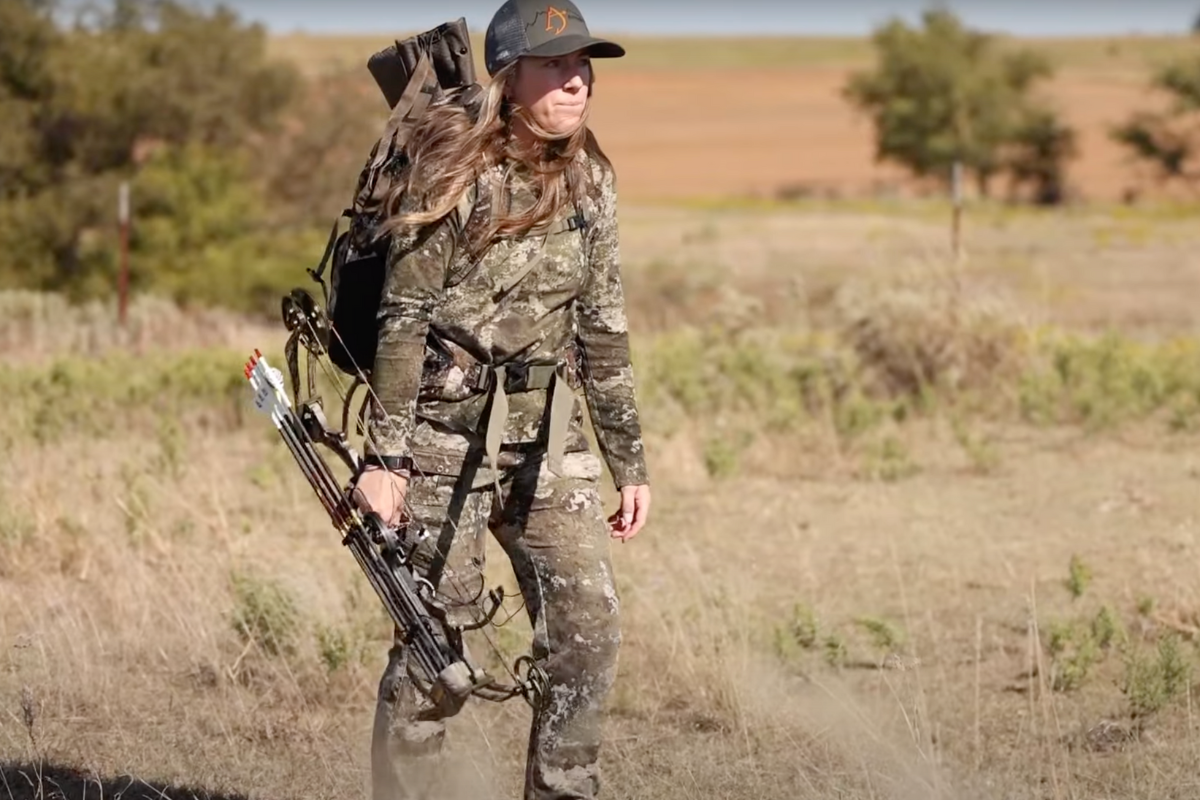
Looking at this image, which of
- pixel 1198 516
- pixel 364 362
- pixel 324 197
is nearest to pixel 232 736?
pixel 364 362

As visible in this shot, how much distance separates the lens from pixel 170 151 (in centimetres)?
1844

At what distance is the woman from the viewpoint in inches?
166

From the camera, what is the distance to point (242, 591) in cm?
683

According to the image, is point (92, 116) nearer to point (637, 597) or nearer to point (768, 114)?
point (637, 597)

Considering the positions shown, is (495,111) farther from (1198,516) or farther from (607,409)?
(1198,516)

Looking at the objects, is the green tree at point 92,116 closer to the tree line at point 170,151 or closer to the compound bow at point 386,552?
the tree line at point 170,151

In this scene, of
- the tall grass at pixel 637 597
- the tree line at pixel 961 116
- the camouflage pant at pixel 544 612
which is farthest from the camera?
the tree line at pixel 961 116

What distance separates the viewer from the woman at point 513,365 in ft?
13.8

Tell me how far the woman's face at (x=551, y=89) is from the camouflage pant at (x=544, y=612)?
737mm

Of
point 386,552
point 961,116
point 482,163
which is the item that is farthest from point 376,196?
point 961,116

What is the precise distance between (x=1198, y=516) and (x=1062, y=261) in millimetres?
20135

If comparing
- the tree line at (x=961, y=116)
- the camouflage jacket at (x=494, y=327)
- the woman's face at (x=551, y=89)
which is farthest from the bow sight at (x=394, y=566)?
the tree line at (x=961, y=116)

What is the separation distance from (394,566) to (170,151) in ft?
48.8

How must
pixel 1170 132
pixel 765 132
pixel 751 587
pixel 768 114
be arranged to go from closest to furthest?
pixel 751 587 → pixel 1170 132 → pixel 765 132 → pixel 768 114
